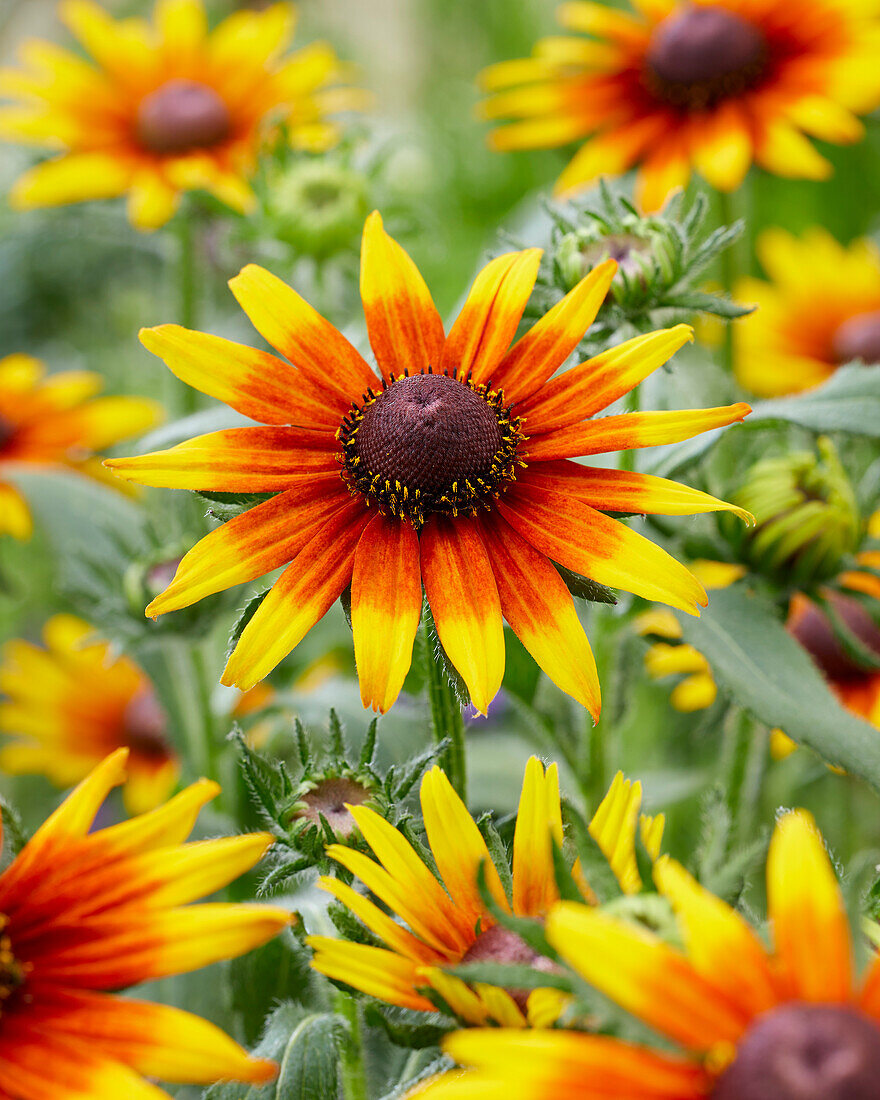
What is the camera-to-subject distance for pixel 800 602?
0.87 metres

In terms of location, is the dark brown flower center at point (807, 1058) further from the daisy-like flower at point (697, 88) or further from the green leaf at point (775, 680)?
the daisy-like flower at point (697, 88)

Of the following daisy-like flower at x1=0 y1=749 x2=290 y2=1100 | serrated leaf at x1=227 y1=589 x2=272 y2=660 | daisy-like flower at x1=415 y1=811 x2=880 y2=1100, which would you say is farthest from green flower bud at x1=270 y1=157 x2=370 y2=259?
daisy-like flower at x1=415 y1=811 x2=880 y2=1100

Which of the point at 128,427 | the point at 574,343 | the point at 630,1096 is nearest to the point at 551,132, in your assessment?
the point at 128,427

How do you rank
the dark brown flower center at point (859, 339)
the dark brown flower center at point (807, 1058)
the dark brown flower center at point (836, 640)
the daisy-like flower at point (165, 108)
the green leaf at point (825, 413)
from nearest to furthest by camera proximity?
the dark brown flower center at point (807, 1058) → the green leaf at point (825, 413) → the dark brown flower center at point (836, 640) → the daisy-like flower at point (165, 108) → the dark brown flower center at point (859, 339)

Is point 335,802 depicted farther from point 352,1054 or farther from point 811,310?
point 811,310

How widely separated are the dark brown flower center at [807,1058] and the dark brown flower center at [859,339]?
987 mm

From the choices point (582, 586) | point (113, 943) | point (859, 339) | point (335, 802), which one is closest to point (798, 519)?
point (582, 586)

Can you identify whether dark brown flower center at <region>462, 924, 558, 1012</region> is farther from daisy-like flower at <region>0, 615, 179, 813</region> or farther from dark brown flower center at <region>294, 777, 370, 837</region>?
daisy-like flower at <region>0, 615, 179, 813</region>

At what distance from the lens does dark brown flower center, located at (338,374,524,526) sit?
0.57 metres

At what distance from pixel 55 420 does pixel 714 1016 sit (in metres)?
0.94

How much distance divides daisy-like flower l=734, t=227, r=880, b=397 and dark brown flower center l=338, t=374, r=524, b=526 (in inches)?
29.5

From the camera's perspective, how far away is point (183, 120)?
112 centimetres

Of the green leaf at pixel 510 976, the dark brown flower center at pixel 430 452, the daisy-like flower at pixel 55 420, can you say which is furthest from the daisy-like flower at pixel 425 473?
the daisy-like flower at pixel 55 420

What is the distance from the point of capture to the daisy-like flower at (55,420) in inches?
42.9
